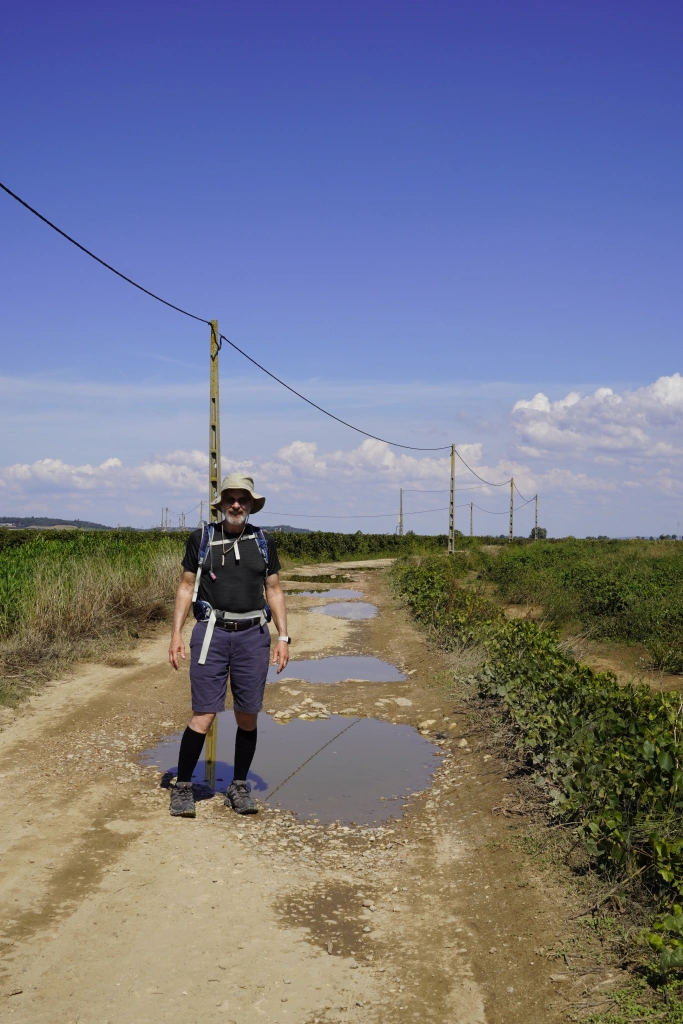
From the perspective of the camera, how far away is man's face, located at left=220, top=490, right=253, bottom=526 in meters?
5.52

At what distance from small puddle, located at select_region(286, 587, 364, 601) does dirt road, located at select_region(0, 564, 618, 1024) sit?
53.6 ft

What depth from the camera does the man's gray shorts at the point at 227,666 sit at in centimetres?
551

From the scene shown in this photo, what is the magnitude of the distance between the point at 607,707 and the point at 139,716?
15.7 ft

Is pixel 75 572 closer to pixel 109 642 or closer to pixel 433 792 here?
pixel 109 642

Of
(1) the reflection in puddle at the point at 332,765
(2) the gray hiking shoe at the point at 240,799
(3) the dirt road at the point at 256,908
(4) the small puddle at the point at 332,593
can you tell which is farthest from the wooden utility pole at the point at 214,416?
(4) the small puddle at the point at 332,593

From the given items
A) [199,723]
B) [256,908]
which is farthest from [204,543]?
[256,908]

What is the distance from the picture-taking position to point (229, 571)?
5.50 meters

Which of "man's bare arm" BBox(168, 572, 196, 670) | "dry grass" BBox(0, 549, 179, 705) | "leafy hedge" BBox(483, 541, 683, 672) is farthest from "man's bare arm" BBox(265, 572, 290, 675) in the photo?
"leafy hedge" BBox(483, 541, 683, 672)

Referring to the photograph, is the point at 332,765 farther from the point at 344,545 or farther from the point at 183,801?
the point at 344,545

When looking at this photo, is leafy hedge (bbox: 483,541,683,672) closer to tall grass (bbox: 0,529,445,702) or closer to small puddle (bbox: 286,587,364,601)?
small puddle (bbox: 286,587,364,601)

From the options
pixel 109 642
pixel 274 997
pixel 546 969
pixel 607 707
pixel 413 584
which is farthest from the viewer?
pixel 413 584

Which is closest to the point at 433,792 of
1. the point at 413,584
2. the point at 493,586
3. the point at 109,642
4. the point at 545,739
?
the point at 545,739

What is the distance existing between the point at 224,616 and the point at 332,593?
19220 millimetres

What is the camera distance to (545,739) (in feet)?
19.2
